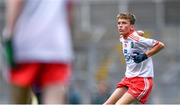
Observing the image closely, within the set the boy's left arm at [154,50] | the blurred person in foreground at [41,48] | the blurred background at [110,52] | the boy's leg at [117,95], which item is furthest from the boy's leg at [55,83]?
the blurred background at [110,52]

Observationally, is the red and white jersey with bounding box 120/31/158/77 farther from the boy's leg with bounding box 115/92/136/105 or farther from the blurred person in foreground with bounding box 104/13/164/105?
the boy's leg with bounding box 115/92/136/105

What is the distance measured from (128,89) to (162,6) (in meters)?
17.7

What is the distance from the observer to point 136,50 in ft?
34.5

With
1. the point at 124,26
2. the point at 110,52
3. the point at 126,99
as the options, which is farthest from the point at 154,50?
the point at 110,52

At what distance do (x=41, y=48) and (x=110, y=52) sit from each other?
16.6 meters

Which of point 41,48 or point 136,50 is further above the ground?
point 41,48

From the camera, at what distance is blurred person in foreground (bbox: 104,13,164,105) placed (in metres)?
10.4

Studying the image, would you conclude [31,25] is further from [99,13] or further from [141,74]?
[99,13]

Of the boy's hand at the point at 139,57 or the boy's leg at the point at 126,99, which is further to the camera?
the boy's leg at the point at 126,99

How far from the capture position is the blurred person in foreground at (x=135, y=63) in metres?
10.4

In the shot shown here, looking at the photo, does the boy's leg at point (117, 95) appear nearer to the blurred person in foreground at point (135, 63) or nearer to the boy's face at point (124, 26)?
the blurred person in foreground at point (135, 63)

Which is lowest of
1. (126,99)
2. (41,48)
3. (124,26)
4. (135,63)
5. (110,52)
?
(110,52)

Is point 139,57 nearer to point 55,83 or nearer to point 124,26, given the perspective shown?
point 124,26

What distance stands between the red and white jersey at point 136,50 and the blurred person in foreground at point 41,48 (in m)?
3.66
